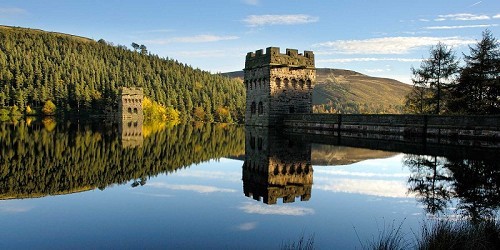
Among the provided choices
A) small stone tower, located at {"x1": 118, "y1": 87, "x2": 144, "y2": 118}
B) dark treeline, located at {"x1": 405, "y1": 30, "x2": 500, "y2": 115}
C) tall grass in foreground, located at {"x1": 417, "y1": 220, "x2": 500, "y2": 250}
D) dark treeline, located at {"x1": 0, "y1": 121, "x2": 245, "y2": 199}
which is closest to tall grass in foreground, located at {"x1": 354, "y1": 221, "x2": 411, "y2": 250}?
tall grass in foreground, located at {"x1": 417, "y1": 220, "x2": 500, "y2": 250}

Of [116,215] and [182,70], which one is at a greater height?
[182,70]

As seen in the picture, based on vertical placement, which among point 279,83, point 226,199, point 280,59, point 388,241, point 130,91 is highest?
point 130,91

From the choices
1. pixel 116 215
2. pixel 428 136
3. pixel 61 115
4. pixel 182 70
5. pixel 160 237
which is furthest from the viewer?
pixel 182 70

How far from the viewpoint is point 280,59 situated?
45781mm

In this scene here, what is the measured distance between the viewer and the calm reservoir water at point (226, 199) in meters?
7.15

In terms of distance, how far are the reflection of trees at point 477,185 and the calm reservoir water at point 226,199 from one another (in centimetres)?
3

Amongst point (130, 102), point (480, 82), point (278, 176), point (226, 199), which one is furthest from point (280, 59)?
point (130, 102)

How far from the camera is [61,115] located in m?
118

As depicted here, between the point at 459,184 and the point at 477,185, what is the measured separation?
1.50ft

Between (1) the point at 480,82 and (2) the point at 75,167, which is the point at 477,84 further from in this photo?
(2) the point at 75,167

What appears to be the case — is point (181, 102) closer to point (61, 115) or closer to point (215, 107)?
point (215, 107)

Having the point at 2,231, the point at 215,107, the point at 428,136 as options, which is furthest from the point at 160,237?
the point at 215,107

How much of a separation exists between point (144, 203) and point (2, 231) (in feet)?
9.98

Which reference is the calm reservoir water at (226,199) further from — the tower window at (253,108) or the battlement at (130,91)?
the battlement at (130,91)
